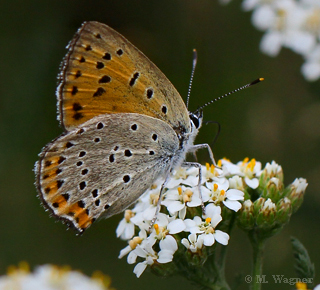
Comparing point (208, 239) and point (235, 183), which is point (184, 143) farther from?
point (208, 239)

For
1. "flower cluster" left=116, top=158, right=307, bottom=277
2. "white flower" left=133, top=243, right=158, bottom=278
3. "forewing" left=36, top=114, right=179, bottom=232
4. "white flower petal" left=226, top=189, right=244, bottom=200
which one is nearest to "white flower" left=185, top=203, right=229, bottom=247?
"flower cluster" left=116, top=158, right=307, bottom=277

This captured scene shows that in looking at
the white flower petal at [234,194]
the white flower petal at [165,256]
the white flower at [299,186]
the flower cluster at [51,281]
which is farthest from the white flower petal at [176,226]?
the flower cluster at [51,281]

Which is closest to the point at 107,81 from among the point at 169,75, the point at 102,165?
the point at 102,165

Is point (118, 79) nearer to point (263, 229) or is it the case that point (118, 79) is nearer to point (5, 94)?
point (263, 229)

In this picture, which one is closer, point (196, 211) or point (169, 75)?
point (196, 211)

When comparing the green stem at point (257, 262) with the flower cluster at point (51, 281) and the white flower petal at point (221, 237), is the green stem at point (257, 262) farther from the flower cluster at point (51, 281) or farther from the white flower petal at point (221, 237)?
the flower cluster at point (51, 281)

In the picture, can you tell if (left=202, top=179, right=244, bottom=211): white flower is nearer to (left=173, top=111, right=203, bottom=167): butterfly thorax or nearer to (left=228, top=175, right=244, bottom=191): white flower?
(left=228, top=175, right=244, bottom=191): white flower
